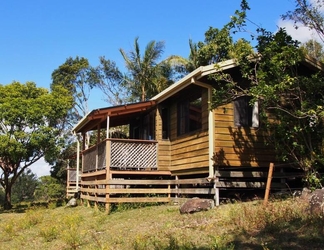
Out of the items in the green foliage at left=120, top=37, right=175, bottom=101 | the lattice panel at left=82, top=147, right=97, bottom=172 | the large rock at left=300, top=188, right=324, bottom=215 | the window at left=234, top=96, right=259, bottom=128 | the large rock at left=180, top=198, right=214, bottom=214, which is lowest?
the large rock at left=180, top=198, right=214, bottom=214

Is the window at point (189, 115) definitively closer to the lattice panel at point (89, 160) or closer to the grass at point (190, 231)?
the grass at point (190, 231)

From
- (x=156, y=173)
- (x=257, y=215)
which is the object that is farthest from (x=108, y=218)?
(x=257, y=215)

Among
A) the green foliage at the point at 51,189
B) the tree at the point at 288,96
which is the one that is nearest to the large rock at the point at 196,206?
the tree at the point at 288,96

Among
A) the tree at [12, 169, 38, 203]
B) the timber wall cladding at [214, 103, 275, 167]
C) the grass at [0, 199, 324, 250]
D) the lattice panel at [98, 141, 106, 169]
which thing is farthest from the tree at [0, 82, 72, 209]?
the tree at [12, 169, 38, 203]

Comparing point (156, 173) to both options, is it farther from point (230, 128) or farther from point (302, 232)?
point (302, 232)

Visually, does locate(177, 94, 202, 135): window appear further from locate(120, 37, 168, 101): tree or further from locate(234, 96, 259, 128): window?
locate(120, 37, 168, 101): tree

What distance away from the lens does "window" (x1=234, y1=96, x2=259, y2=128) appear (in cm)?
1249

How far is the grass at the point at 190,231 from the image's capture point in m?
6.79

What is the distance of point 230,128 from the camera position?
12.3 metres

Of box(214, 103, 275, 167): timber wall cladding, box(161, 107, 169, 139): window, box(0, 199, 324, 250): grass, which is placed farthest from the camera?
box(161, 107, 169, 139): window

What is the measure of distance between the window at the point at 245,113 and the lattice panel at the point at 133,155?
3923 millimetres

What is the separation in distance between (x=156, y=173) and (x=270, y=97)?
6409 mm

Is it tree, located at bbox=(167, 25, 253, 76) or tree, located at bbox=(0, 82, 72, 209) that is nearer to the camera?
tree, located at bbox=(0, 82, 72, 209)

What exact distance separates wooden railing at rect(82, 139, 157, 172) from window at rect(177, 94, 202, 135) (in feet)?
4.58
